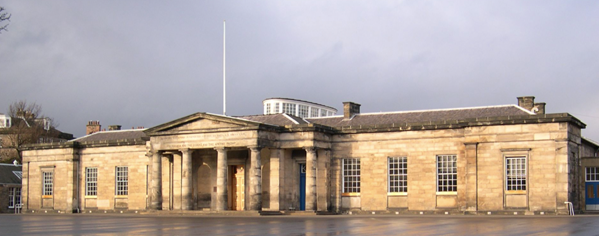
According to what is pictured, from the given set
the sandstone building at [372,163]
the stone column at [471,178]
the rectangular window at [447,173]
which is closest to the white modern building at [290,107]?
the sandstone building at [372,163]

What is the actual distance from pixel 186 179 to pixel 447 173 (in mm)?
14303

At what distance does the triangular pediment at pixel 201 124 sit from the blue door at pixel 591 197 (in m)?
19.5

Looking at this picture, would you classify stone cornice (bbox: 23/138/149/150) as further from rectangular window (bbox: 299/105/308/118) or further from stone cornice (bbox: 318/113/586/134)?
stone cornice (bbox: 318/113/586/134)

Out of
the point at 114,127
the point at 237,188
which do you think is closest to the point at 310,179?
the point at 237,188

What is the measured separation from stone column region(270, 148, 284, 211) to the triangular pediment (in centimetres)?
235

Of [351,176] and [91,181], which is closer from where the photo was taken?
[351,176]

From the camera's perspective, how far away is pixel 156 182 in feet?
135

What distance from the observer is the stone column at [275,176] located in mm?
37969

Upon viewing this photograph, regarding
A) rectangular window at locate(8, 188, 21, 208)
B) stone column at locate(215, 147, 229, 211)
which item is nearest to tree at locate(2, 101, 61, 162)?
rectangular window at locate(8, 188, 21, 208)

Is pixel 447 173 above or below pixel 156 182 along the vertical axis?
above

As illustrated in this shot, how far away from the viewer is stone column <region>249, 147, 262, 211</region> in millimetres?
37094

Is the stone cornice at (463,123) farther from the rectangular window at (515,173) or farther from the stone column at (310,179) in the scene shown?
the stone column at (310,179)

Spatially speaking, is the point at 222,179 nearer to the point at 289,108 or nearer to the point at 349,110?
the point at 349,110

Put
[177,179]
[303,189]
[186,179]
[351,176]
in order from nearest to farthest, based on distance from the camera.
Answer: [351,176]
[186,179]
[303,189]
[177,179]
